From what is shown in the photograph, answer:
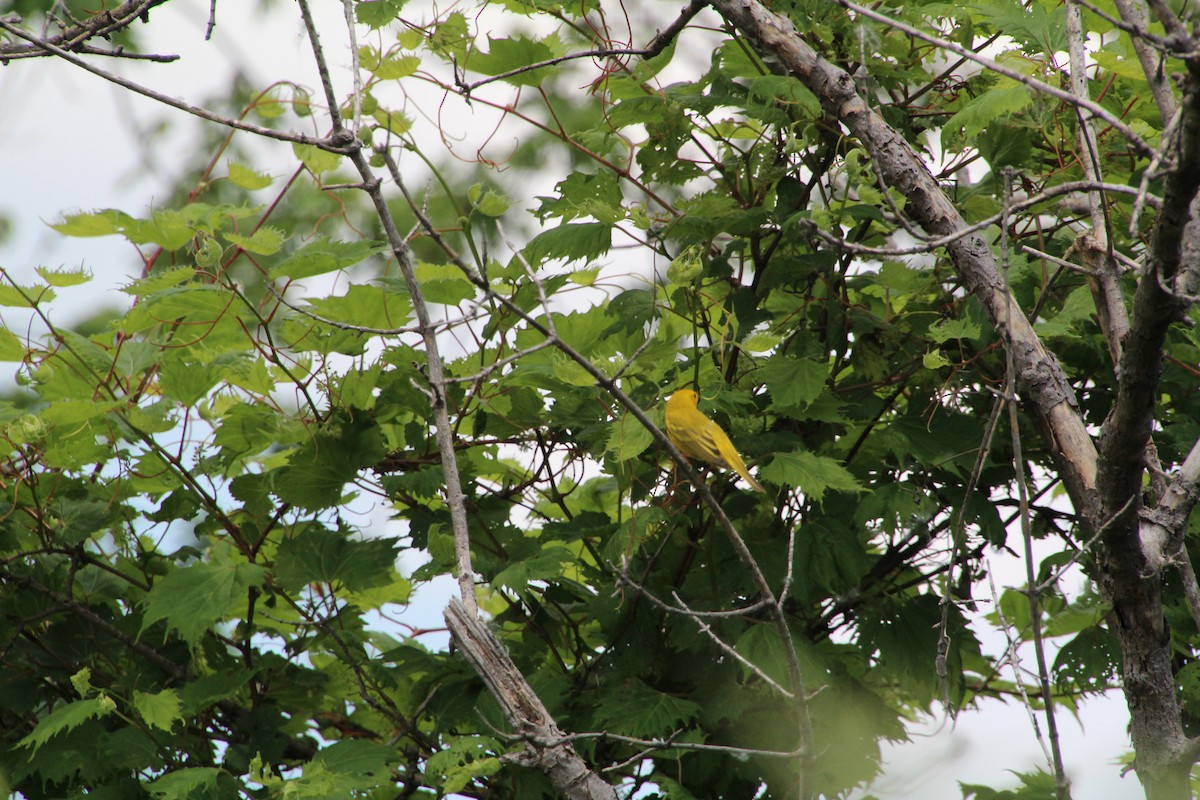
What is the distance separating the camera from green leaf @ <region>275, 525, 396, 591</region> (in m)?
2.16

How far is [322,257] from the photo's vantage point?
2.05 metres

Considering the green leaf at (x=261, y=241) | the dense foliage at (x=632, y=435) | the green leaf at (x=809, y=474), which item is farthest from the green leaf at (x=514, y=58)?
the green leaf at (x=809, y=474)

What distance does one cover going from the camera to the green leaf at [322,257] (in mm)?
2059

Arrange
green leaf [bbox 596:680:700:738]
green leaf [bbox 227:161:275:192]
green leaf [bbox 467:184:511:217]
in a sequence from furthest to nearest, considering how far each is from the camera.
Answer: green leaf [bbox 227:161:275:192], green leaf [bbox 596:680:700:738], green leaf [bbox 467:184:511:217]

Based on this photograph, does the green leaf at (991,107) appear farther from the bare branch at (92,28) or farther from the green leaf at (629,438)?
the bare branch at (92,28)

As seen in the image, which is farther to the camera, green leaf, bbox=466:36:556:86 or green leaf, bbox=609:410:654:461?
green leaf, bbox=466:36:556:86

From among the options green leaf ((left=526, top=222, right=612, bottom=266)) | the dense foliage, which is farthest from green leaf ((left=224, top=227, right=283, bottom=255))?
green leaf ((left=526, top=222, right=612, bottom=266))

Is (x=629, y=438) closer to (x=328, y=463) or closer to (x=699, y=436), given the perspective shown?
(x=699, y=436)

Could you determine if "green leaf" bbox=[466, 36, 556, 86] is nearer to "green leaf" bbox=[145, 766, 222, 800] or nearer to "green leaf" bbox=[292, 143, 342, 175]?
"green leaf" bbox=[292, 143, 342, 175]

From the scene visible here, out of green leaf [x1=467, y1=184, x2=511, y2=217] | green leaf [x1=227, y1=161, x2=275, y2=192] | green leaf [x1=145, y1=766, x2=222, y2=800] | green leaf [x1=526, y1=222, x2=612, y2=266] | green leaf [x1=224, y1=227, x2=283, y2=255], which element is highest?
green leaf [x1=227, y1=161, x2=275, y2=192]

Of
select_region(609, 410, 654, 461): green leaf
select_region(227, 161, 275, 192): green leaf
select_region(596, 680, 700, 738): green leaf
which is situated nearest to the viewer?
select_region(609, 410, 654, 461): green leaf

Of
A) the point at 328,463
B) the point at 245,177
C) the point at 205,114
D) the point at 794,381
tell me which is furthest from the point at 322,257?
the point at 794,381

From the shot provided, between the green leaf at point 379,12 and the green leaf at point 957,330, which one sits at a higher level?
the green leaf at point 379,12

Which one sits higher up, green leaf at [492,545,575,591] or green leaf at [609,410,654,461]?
green leaf at [609,410,654,461]
